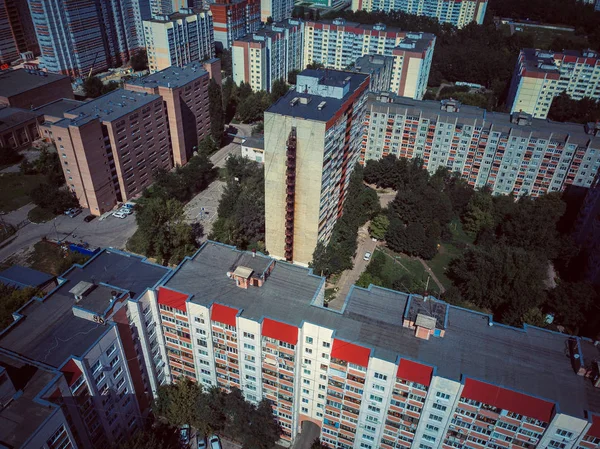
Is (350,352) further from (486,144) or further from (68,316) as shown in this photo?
(486,144)

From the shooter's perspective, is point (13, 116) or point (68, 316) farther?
point (13, 116)

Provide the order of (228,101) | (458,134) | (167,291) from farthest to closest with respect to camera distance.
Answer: (228,101) < (458,134) < (167,291)

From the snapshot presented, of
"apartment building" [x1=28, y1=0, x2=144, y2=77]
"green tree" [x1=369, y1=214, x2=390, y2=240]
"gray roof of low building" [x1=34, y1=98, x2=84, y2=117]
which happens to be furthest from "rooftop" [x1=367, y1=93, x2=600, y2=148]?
"apartment building" [x1=28, y1=0, x2=144, y2=77]

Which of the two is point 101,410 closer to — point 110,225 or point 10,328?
point 10,328

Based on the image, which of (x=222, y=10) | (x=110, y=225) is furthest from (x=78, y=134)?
(x=222, y=10)

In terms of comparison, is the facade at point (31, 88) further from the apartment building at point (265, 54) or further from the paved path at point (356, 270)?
the paved path at point (356, 270)

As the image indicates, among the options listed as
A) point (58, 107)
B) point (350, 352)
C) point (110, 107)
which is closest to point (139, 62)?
point (58, 107)
